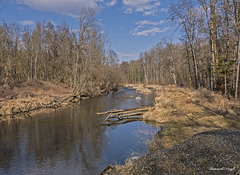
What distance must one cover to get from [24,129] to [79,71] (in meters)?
19.8

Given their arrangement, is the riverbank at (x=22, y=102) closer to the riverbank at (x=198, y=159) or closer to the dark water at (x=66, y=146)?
the dark water at (x=66, y=146)

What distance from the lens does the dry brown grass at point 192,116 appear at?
9.30m

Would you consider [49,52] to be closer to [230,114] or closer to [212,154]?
[230,114]

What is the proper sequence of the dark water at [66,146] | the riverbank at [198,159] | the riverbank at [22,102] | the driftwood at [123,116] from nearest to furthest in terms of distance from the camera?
the riverbank at [198,159] → the dark water at [66,146] → the driftwood at [123,116] → the riverbank at [22,102]

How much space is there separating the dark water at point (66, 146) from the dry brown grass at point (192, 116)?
4.23 ft

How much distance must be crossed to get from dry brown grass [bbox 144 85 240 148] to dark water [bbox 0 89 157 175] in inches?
50.8

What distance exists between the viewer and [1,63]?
26.8m

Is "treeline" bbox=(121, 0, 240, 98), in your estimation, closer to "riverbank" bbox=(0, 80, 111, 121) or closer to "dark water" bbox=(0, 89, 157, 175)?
"dark water" bbox=(0, 89, 157, 175)

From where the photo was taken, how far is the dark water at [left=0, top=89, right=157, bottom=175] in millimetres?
7132

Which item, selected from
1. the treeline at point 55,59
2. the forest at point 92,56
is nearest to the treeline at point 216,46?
the forest at point 92,56

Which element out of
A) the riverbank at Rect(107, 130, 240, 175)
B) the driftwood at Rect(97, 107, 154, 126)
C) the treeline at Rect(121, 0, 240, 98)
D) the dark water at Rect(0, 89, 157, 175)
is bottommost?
the dark water at Rect(0, 89, 157, 175)

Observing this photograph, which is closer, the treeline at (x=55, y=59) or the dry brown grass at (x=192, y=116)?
the dry brown grass at (x=192, y=116)

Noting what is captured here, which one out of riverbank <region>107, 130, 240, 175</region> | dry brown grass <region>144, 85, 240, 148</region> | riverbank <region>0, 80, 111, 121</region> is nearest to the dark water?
dry brown grass <region>144, 85, 240, 148</region>

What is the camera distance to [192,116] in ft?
42.1
